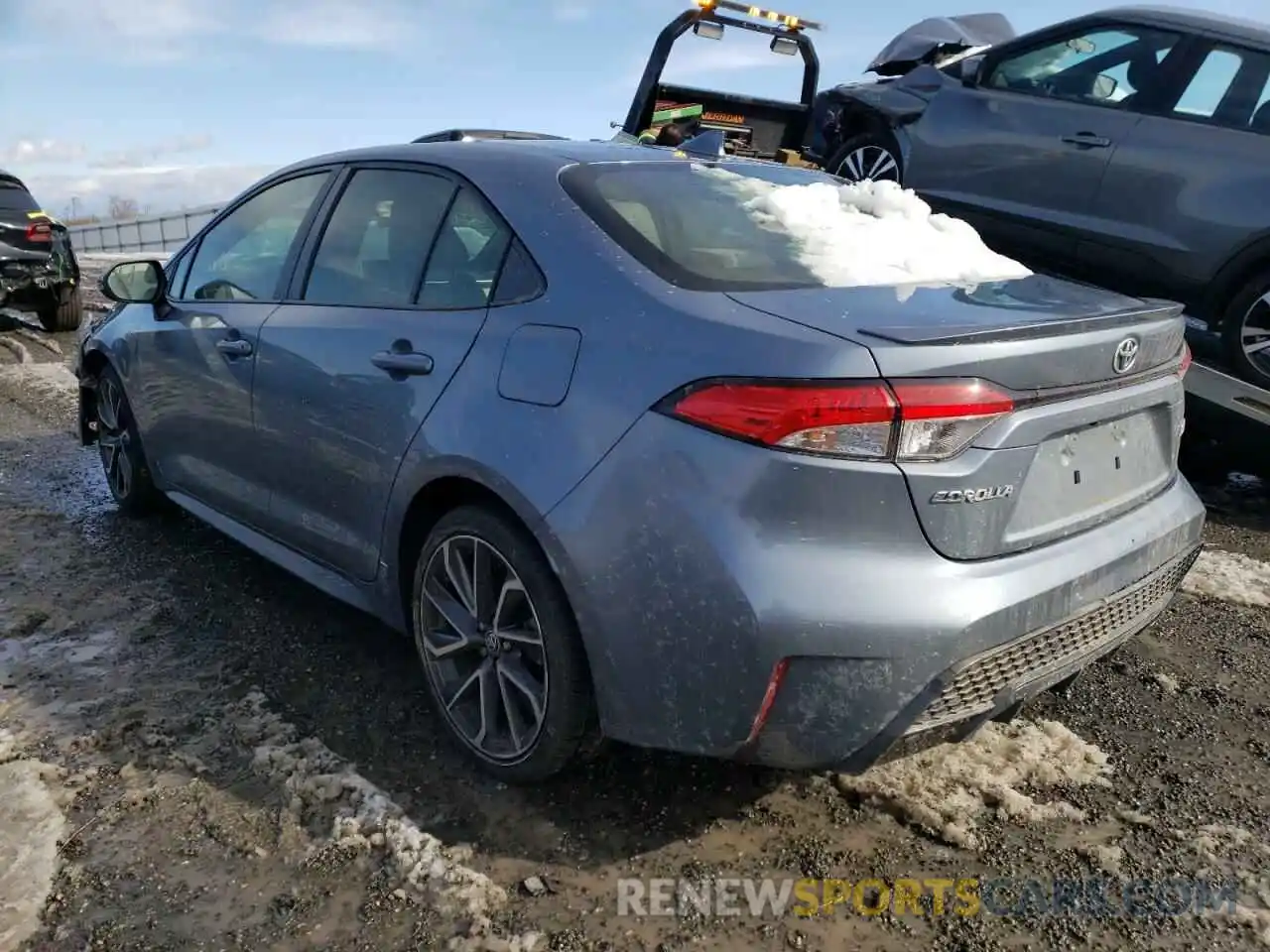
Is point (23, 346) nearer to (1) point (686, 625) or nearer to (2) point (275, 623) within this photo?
(2) point (275, 623)

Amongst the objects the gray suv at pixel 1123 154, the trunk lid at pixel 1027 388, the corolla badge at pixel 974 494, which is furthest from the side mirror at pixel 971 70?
the corolla badge at pixel 974 494

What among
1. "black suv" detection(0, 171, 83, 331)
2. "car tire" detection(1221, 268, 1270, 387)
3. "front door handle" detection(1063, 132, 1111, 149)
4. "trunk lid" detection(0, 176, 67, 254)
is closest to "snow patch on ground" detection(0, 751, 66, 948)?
"car tire" detection(1221, 268, 1270, 387)

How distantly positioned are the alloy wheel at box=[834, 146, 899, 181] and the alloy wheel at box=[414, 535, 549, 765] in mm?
4522

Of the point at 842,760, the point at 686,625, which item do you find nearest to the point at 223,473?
the point at 686,625

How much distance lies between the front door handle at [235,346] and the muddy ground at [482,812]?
0.96 metres

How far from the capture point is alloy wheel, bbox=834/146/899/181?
6.35 meters

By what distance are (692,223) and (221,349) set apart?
1844 mm

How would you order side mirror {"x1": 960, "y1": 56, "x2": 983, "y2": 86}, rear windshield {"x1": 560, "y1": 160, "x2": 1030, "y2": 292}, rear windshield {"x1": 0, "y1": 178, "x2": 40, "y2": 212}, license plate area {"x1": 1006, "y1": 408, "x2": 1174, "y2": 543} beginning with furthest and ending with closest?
1. rear windshield {"x1": 0, "y1": 178, "x2": 40, "y2": 212}
2. side mirror {"x1": 960, "y1": 56, "x2": 983, "y2": 86}
3. rear windshield {"x1": 560, "y1": 160, "x2": 1030, "y2": 292}
4. license plate area {"x1": 1006, "y1": 408, "x2": 1174, "y2": 543}

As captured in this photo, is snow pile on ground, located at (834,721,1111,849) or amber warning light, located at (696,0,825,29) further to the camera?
amber warning light, located at (696,0,825,29)

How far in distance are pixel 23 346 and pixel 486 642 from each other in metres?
9.19

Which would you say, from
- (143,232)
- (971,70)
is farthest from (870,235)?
(143,232)

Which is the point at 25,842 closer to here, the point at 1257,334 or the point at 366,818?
the point at 366,818

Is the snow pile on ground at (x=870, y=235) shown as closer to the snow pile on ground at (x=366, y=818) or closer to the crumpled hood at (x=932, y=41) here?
the snow pile on ground at (x=366, y=818)

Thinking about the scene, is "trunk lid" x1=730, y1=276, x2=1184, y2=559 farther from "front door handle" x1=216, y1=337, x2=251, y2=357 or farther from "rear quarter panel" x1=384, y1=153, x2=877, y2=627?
"front door handle" x1=216, y1=337, x2=251, y2=357
